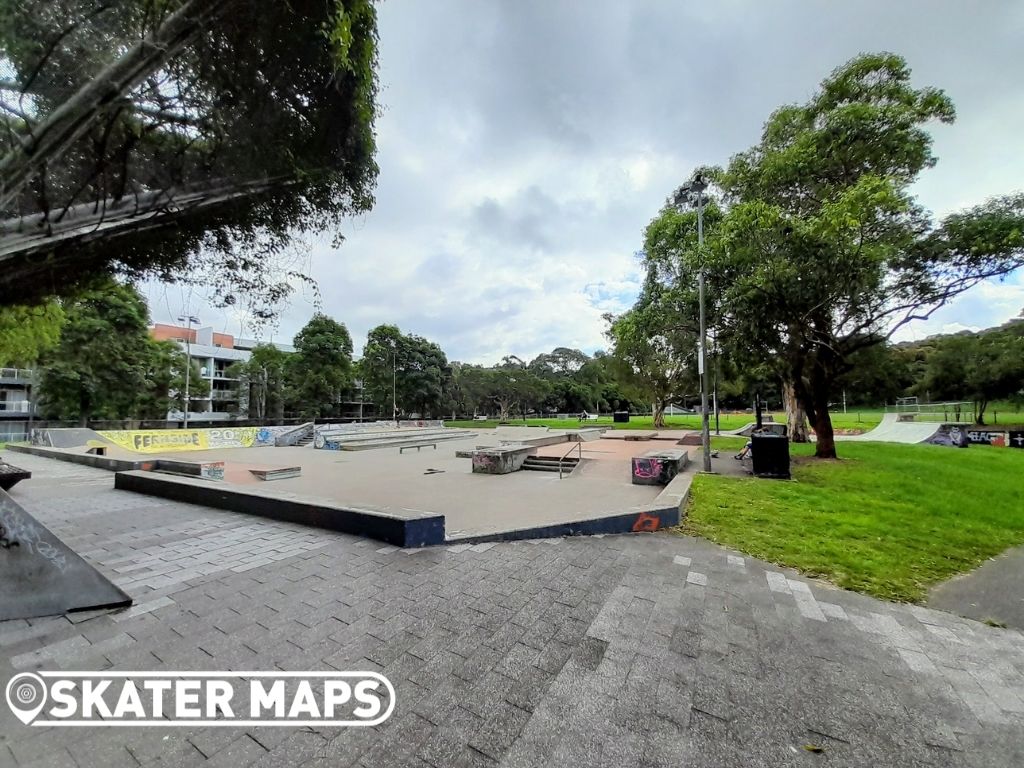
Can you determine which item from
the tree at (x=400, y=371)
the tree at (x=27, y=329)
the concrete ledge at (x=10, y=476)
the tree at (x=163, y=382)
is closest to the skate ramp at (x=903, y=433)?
the concrete ledge at (x=10, y=476)

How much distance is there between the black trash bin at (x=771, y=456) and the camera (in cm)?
933

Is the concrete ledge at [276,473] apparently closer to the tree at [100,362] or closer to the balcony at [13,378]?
the tree at [100,362]

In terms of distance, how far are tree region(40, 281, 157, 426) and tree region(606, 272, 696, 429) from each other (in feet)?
89.5

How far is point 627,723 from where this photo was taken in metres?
2.00

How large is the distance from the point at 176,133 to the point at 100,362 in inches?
1127

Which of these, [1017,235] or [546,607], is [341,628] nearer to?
[546,607]

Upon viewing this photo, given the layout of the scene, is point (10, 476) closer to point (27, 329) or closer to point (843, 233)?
point (27, 329)

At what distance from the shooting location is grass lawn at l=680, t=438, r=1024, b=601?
4.38 meters

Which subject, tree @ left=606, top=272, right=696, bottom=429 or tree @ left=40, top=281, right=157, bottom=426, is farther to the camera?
tree @ left=40, top=281, right=157, bottom=426

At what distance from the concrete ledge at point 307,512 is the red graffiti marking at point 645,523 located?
2.48 metres

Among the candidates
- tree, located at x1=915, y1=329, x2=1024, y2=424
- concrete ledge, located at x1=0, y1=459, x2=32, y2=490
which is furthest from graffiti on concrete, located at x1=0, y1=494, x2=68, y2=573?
tree, located at x1=915, y1=329, x2=1024, y2=424

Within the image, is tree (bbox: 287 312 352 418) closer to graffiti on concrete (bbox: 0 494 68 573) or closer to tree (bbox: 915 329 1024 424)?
graffiti on concrete (bbox: 0 494 68 573)

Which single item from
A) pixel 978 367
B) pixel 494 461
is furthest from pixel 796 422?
pixel 978 367

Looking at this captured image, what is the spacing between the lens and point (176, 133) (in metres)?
5.35
